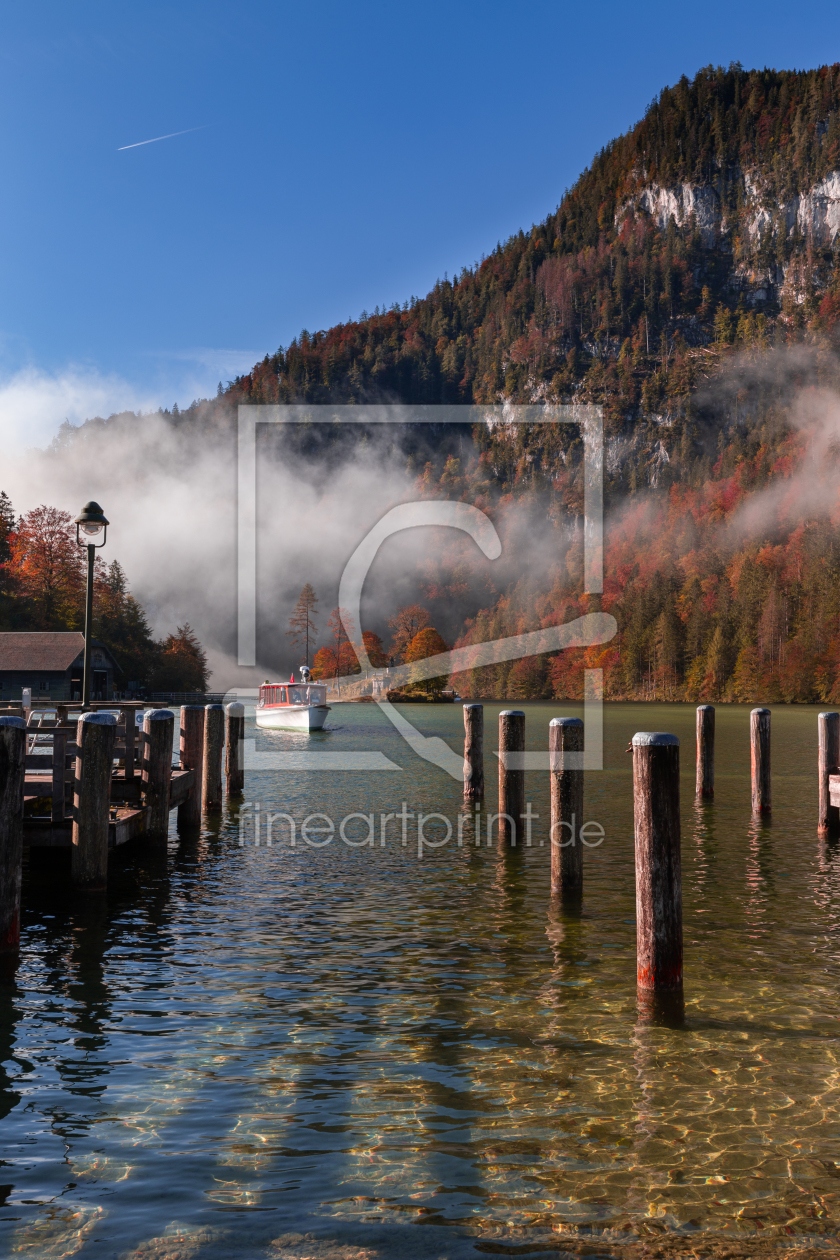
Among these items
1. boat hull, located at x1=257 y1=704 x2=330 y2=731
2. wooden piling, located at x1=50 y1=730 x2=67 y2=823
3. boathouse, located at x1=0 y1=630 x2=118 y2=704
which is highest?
boathouse, located at x1=0 y1=630 x2=118 y2=704

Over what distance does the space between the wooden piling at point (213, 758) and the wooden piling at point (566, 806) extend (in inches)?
390

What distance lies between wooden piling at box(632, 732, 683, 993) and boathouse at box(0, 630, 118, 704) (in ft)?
256

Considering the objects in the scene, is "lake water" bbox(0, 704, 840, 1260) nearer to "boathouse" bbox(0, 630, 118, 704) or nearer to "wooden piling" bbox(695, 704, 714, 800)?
"wooden piling" bbox(695, 704, 714, 800)

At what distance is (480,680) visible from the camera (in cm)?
16000

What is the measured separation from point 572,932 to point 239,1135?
19.4 ft

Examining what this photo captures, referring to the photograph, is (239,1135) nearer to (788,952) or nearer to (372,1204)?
(372,1204)

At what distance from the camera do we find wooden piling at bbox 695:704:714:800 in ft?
71.3

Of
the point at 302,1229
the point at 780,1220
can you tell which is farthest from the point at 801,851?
the point at 302,1229

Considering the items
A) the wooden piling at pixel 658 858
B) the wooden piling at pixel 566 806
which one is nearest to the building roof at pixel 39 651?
the wooden piling at pixel 566 806

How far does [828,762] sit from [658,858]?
30.3ft

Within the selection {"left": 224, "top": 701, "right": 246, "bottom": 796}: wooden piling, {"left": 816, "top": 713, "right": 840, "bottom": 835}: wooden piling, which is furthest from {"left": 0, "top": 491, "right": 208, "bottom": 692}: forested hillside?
{"left": 816, "top": 713, "right": 840, "bottom": 835}: wooden piling

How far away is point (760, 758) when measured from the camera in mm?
19078

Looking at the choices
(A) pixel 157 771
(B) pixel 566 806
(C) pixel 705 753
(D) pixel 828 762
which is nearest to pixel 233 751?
(A) pixel 157 771

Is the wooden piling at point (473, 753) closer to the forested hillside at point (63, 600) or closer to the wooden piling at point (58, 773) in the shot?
the wooden piling at point (58, 773)
